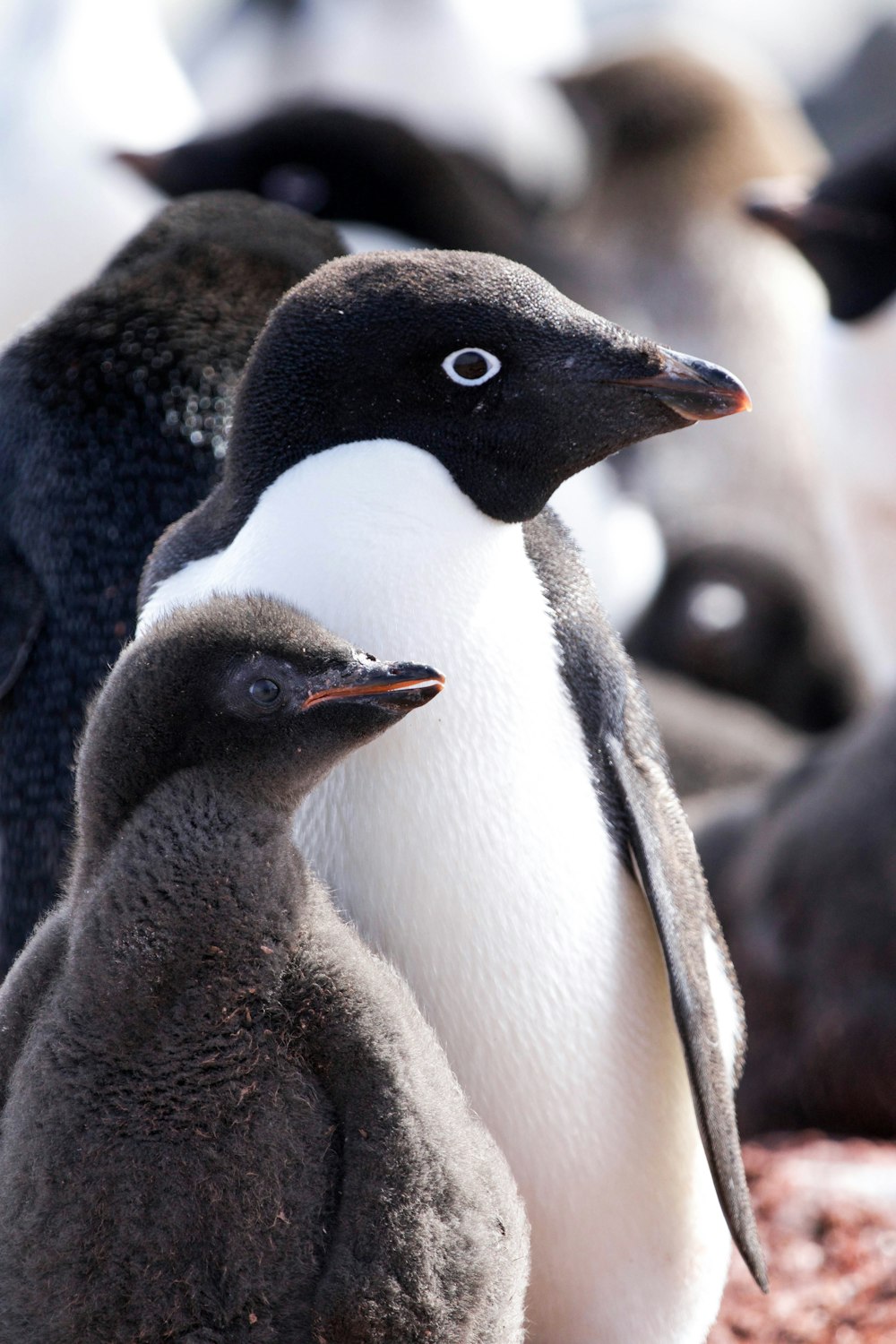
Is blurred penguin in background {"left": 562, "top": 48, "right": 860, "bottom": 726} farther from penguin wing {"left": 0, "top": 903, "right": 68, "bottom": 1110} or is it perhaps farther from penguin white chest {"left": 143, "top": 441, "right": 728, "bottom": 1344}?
penguin wing {"left": 0, "top": 903, "right": 68, "bottom": 1110}

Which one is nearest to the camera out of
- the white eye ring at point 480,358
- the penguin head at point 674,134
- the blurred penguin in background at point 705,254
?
the white eye ring at point 480,358

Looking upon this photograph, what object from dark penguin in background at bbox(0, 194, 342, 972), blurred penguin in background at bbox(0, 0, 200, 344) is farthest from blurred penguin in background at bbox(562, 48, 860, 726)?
dark penguin in background at bbox(0, 194, 342, 972)

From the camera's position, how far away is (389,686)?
4.82 ft

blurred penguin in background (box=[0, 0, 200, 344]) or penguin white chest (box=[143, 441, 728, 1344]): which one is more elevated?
penguin white chest (box=[143, 441, 728, 1344])

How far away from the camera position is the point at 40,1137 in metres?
1.41

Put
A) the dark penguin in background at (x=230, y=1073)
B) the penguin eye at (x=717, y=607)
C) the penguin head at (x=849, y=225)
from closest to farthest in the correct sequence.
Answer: the dark penguin in background at (x=230, y=1073)
the penguin eye at (x=717, y=607)
the penguin head at (x=849, y=225)

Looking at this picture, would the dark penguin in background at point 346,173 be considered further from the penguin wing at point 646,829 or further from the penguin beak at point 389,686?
the penguin beak at point 389,686

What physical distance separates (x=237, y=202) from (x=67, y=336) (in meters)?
0.32

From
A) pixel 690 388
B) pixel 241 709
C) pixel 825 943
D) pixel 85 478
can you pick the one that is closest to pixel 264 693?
pixel 241 709

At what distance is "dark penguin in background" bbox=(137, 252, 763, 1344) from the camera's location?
66.1 inches

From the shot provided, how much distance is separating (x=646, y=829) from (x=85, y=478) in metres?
0.82

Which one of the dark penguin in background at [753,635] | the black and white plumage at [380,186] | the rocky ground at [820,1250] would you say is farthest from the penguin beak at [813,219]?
the rocky ground at [820,1250]

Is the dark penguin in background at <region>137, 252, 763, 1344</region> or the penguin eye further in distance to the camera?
the penguin eye

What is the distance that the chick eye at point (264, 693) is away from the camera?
4.82 feet
